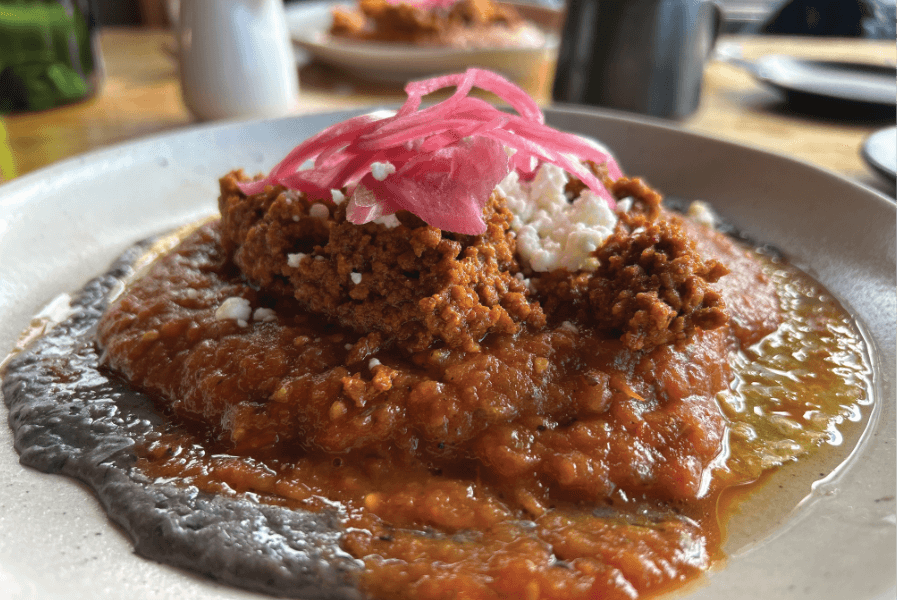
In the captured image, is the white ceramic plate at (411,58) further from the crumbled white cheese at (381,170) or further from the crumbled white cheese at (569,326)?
the crumbled white cheese at (569,326)

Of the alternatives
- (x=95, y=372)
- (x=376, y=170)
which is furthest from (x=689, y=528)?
(x=95, y=372)

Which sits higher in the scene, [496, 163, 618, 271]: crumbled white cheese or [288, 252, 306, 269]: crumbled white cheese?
[496, 163, 618, 271]: crumbled white cheese

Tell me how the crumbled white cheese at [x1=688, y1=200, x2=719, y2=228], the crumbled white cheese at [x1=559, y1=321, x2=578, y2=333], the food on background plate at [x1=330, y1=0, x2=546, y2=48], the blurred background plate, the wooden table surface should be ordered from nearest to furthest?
the crumbled white cheese at [x1=559, y1=321, x2=578, y2=333] < the crumbled white cheese at [x1=688, y1=200, x2=719, y2=228] < the wooden table surface < the blurred background plate < the food on background plate at [x1=330, y1=0, x2=546, y2=48]

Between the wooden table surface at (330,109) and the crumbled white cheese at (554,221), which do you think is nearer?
the crumbled white cheese at (554,221)

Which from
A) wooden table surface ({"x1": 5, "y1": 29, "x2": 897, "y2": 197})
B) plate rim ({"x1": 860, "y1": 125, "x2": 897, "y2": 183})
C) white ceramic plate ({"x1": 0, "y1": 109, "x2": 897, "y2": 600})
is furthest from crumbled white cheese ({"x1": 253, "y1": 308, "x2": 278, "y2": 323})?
plate rim ({"x1": 860, "y1": 125, "x2": 897, "y2": 183})

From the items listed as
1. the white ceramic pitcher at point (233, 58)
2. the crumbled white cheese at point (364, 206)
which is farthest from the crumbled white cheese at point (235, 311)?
the white ceramic pitcher at point (233, 58)

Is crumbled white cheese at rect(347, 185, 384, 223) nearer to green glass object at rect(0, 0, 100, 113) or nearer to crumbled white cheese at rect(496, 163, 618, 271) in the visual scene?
crumbled white cheese at rect(496, 163, 618, 271)

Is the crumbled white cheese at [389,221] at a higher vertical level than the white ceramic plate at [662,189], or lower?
higher
